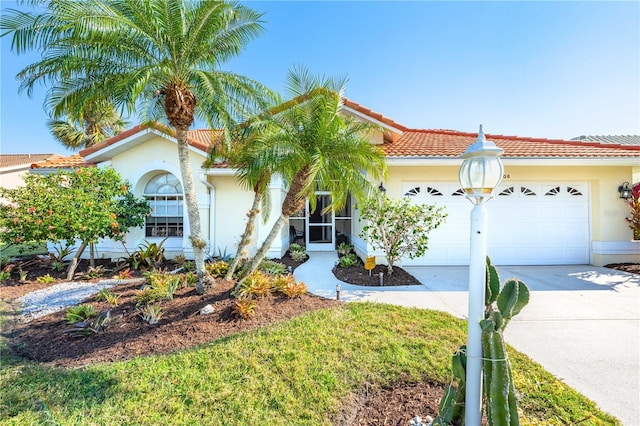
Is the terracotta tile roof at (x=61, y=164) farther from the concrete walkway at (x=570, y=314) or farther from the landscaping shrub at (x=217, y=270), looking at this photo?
the concrete walkway at (x=570, y=314)

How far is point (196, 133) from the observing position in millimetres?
15266

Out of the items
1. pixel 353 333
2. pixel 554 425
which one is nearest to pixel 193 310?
pixel 353 333

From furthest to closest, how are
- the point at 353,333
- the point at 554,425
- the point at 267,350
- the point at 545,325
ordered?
the point at 545,325, the point at 353,333, the point at 267,350, the point at 554,425

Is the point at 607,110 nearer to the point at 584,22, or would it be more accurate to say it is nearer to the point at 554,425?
the point at 584,22

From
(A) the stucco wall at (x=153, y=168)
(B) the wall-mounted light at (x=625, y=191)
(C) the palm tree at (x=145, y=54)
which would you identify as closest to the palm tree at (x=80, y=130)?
(A) the stucco wall at (x=153, y=168)

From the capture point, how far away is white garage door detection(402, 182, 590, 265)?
10.3 metres

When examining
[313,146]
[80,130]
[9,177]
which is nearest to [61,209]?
[313,146]

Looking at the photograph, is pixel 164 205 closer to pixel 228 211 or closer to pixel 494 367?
pixel 228 211

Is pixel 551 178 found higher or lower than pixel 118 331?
higher

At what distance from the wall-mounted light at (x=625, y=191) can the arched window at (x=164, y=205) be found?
665 inches

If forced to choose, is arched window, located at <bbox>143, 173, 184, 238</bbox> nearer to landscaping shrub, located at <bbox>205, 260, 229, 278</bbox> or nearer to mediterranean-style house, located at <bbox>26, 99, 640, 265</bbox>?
mediterranean-style house, located at <bbox>26, 99, 640, 265</bbox>

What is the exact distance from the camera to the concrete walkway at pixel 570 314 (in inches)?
145

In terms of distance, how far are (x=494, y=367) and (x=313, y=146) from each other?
4.46 meters

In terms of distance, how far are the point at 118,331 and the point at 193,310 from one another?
1.26m
